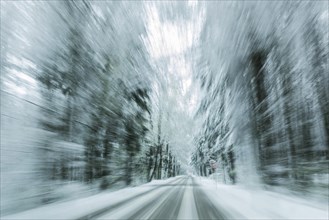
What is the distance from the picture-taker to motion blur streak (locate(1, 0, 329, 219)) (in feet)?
25.0

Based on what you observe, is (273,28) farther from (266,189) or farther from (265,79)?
(266,189)

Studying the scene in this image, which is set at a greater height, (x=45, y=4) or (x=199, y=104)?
(x=45, y=4)

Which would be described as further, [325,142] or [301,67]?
[325,142]

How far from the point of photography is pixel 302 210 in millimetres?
6492

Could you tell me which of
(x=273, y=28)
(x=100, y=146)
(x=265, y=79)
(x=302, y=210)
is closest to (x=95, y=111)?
(x=100, y=146)

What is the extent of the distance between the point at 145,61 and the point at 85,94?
3.19 m

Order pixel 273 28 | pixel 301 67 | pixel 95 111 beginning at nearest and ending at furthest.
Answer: pixel 273 28, pixel 301 67, pixel 95 111

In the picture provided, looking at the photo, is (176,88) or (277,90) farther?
(176,88)

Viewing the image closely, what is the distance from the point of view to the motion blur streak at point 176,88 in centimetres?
762

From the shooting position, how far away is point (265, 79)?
10414 millimetres

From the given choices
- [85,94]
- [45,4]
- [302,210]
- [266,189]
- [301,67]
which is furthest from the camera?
[85,94]

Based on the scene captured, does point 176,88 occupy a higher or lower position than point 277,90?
higher

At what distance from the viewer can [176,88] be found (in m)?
13.5

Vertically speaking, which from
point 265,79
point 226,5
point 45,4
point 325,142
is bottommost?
point 325,142
